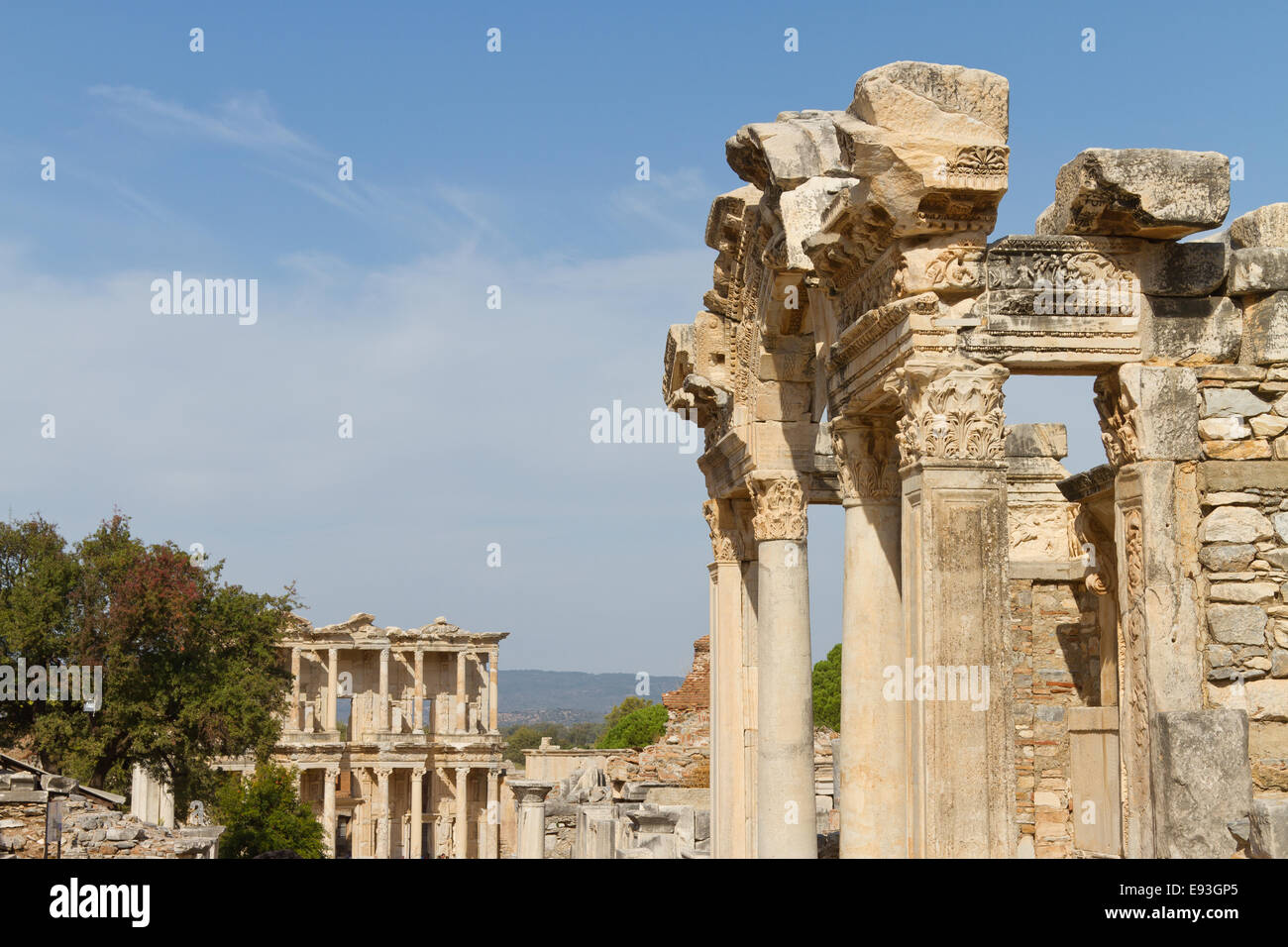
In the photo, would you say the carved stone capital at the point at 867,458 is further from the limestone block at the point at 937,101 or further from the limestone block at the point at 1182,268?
the limestone block at the point at 937,101

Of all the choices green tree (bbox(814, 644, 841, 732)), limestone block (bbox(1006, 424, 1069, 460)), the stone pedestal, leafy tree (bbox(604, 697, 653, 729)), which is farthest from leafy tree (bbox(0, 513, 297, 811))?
leafy tree (bbox(604, 697, 653, 729))

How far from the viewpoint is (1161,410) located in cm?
920

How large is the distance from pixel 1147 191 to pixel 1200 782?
12.2 ft

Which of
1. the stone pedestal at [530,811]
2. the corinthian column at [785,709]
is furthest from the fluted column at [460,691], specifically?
the corinthian column at [785,709]

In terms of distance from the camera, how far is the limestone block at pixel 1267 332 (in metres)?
9.34

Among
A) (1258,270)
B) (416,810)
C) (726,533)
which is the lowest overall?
(416,810)

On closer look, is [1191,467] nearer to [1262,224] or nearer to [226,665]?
[1262,224]

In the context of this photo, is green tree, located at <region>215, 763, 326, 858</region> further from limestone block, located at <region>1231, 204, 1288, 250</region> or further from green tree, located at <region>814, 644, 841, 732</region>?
limestone block, located at <region>1231, 204, 1288, 250</region>

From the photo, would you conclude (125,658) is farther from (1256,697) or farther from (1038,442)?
(1256,697)

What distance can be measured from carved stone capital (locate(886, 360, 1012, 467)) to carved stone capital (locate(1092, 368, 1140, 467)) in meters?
1.09

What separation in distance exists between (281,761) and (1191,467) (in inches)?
2352

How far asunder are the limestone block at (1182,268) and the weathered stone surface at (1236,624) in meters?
2.10

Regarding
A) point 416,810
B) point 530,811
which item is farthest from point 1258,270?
point 416,810
